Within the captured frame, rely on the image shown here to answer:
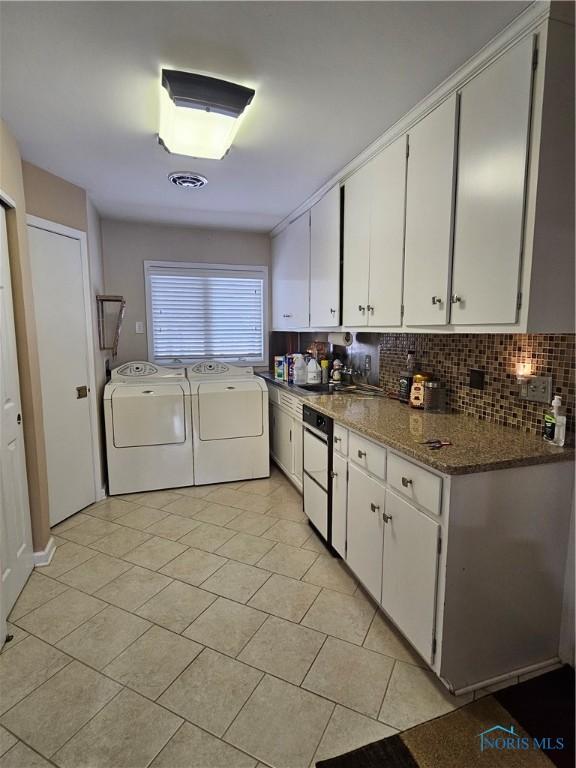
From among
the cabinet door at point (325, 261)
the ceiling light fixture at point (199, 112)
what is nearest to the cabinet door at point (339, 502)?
the cabinet door at point (325, 261)

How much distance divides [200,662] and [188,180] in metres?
2.73

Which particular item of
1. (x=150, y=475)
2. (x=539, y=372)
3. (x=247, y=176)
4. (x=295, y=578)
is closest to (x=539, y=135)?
(x=539, y=372)

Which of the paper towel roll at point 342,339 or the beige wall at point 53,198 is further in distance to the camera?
the paper towel roll at point 342,339

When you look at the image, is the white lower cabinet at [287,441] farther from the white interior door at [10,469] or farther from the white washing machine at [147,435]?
the white interior door at [10,469]

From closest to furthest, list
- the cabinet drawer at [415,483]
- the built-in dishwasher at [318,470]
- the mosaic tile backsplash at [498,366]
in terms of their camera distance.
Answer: the cabinet drawer at [415,483] → the mosaic tile backsplash at [498,366] → the built-in dishwasher at [318,470]

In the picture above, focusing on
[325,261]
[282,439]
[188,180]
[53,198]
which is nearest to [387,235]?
[325,261]

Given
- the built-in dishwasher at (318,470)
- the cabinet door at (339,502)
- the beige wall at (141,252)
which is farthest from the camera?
the beige wall at (141,252)

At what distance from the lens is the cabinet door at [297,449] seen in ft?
10.1

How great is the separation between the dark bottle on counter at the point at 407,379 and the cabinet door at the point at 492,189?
0.76 meters

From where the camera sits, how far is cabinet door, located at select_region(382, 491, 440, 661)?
1419mm

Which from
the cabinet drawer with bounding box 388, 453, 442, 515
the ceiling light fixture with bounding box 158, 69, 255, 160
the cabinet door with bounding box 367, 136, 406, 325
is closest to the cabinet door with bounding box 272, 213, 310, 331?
the cabinet door with bounding box 367, 136, 406, 325

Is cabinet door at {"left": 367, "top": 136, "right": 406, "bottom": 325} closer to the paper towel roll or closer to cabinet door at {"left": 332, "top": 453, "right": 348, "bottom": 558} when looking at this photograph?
cabinet door at {"left": 332, "top": 453, "right": 348, "bottom": 558}

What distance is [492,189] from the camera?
1.42m

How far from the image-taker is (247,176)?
2578mm
